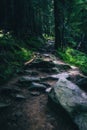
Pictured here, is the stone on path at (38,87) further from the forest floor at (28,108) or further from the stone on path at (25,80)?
the stone on path at (25,80)

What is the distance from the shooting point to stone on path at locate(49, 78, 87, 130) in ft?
22.2

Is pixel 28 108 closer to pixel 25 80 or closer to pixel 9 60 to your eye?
pixel 25 80

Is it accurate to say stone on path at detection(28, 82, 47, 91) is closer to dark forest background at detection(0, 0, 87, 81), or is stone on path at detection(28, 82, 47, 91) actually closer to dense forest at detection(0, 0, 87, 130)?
dense forest at detection(0, 0, 87, 130)

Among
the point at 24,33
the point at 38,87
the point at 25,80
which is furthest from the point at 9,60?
the point at 24,33

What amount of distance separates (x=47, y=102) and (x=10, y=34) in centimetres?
1118

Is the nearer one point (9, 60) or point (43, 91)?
point (43, 91)

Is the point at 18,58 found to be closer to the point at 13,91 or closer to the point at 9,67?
the point at 9,67

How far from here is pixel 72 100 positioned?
24.3ft

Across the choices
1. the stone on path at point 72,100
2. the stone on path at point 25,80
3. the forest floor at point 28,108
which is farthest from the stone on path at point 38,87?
the stone on path at point 72,100

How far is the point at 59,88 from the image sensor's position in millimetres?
7949

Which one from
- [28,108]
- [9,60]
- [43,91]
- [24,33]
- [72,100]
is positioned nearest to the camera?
[72,100]

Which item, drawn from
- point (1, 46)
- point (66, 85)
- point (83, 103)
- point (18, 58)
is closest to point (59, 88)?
point (66, 85)

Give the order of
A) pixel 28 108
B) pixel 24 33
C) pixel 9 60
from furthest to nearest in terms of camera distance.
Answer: pixel 24 33, pixel 9 60, pixel 28 108

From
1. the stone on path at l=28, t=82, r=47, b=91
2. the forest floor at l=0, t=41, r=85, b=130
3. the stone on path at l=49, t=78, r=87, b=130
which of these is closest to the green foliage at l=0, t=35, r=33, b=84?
the forest floor at l=0, t=41, r=85, b=130
